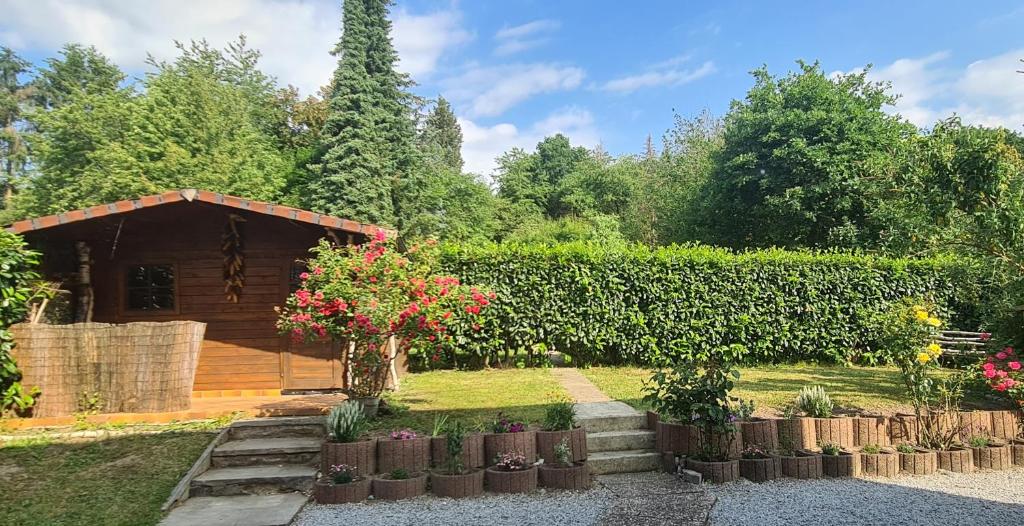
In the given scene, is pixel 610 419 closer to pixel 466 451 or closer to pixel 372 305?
pixel 466 451

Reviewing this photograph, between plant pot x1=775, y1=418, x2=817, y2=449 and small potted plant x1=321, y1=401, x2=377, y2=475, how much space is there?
3.99 metres

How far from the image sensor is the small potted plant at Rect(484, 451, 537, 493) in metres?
4.71

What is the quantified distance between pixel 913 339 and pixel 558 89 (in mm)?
17851

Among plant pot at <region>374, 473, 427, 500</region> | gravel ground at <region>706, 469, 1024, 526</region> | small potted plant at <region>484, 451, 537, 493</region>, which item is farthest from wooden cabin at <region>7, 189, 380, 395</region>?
gravel ground at <region>706, 469, 1024, 526</region>

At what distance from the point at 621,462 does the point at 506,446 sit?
1.22m

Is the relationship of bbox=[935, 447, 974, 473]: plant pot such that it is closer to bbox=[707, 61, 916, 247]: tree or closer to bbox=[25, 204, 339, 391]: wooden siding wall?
bbox=[25, 204, 339, 391]: wooden siding wall

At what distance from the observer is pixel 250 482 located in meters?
4.77

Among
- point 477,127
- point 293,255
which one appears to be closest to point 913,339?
point 293,255

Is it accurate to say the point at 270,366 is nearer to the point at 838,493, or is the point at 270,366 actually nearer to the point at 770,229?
the point at 838,493

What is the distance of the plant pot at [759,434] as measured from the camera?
5.21 m

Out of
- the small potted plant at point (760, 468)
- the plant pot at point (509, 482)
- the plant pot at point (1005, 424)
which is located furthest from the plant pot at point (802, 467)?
the plant pot at point (509, 482)

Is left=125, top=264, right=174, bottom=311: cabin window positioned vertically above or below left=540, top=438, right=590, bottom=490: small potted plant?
above

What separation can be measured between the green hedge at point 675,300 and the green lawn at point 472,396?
83 centimetres

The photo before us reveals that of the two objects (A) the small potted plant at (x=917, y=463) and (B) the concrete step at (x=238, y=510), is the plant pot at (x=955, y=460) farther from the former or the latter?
(B) the concrete step at (x=238, y=510)
